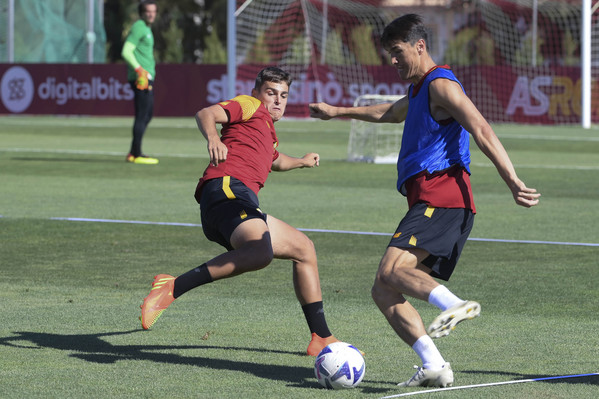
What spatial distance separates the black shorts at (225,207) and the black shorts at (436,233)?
3.24 ft

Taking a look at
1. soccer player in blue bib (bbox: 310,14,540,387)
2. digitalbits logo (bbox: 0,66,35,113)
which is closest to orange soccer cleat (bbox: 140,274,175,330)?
soccer player in blue bib (bbox: 310,14,540,387)

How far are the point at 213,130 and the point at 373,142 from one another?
15.1 metres

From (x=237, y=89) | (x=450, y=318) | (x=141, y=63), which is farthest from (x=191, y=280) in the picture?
(x=237, y=89)

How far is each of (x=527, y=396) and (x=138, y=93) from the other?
14454 mm

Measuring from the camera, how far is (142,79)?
1900cm

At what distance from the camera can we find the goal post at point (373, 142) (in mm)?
21031

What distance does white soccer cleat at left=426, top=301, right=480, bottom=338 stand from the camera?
5.19 metres

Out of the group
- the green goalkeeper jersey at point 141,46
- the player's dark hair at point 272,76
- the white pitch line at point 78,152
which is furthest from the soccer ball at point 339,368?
the white pitch line at point 78,152

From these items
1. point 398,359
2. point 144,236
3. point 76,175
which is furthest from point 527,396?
point 76,175

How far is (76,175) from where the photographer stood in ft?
58.7

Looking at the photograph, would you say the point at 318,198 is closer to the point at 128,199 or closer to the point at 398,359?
the point at 128,199

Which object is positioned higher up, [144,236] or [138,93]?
[138,93]

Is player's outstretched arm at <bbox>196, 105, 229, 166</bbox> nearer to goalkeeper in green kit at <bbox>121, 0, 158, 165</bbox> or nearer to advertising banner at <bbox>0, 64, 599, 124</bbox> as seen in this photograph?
goalkeeper in green kit at <bbox>121, 0, 158, 165</bbox>

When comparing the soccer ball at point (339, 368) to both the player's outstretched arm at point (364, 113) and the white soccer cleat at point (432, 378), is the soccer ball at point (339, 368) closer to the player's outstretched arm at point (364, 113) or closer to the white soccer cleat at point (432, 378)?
the white soccer cleat at point (432, 378)
